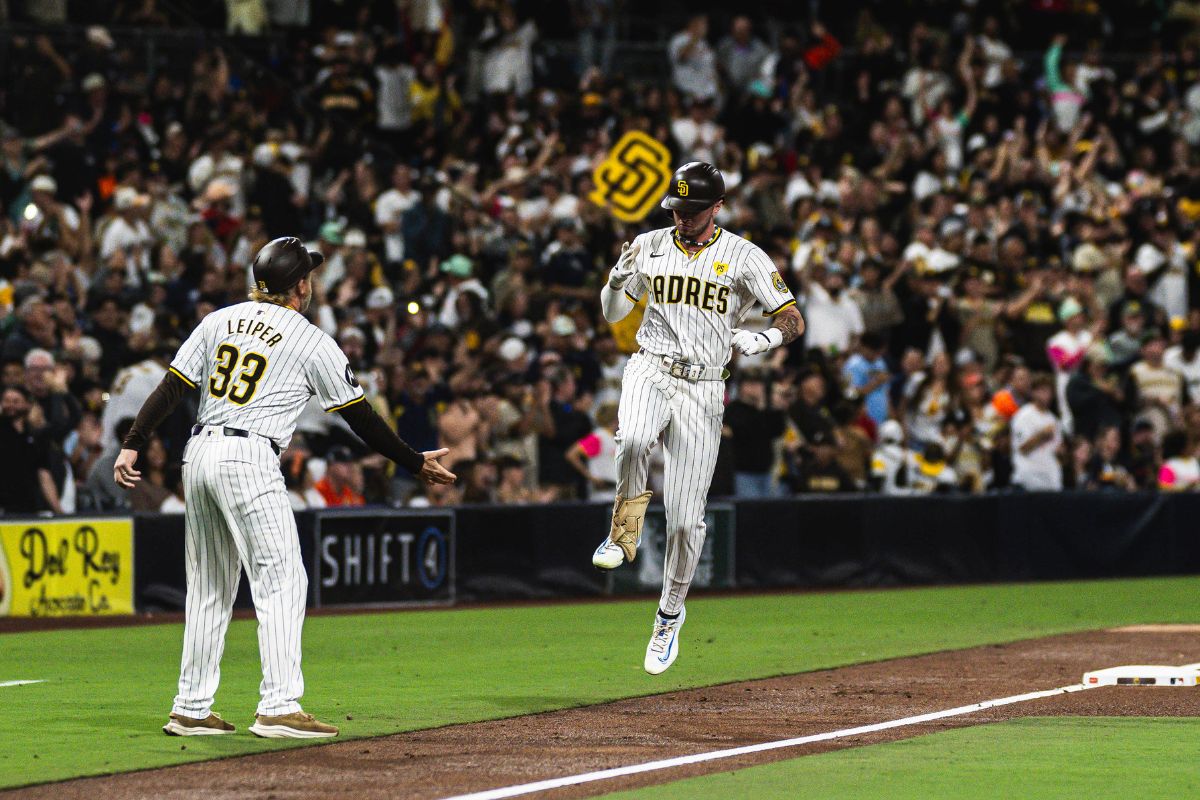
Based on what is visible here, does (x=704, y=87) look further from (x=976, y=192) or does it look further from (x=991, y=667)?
(x=991, y=667)

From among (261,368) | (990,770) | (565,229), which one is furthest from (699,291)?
(565,229)

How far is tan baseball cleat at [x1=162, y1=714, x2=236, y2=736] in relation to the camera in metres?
9.57

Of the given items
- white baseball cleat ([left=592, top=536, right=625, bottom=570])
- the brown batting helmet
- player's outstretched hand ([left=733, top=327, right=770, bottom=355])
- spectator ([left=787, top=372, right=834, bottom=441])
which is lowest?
white baseball cleat ([left=592, top=536, right=625, bottom=570])

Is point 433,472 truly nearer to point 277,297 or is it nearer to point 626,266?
point 277,297

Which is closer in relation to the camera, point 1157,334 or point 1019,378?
point 1019,378

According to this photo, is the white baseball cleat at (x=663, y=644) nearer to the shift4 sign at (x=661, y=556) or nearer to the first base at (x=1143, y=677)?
the first base at (x=1143, y=677)

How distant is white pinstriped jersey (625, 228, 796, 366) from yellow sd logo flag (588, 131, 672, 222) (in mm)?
8308

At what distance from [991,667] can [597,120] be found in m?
14.4

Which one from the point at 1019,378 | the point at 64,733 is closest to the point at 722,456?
the point at 1019,378

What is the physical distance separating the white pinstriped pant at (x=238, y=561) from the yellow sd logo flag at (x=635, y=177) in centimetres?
1086

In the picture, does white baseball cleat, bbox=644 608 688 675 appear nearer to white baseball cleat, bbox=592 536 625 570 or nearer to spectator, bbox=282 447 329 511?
white baseball cleat, bbox=592 536 625 570

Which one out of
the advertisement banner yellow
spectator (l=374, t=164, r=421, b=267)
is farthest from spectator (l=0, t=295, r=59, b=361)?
spectator (l=374, t=164, r=421, b=267)

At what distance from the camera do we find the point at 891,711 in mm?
10852

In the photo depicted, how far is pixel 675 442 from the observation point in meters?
11.6
